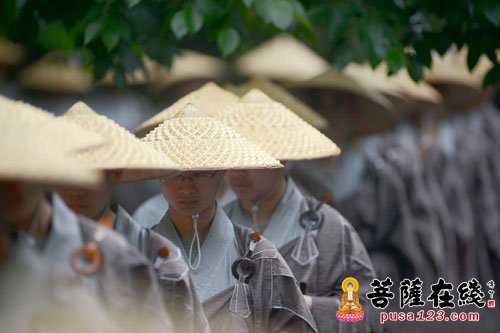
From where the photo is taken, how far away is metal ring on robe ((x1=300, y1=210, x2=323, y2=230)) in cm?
518

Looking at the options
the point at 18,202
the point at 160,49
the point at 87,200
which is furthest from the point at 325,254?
the point at 18,202

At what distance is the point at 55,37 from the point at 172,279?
3102 mm

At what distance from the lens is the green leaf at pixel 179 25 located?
17.3 feet

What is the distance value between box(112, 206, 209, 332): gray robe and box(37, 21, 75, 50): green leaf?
7.84ft

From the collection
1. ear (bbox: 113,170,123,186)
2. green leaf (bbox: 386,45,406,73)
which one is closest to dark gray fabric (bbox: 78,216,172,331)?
ear (bbox: 113,170,123,186)

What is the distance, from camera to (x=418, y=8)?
5.91 m

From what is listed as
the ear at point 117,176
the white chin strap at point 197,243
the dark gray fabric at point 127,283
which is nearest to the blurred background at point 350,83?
the white chin strap at point 197,243

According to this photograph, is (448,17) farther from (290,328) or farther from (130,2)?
(290,328)

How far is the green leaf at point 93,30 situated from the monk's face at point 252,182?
911 millimetres

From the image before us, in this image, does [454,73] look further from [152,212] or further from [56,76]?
[152,212]

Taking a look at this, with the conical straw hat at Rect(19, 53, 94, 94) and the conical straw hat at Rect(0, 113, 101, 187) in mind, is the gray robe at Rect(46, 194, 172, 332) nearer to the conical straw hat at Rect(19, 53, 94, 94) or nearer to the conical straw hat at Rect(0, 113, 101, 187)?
the conical straw hat at Rect(0, 113, 101, 187)

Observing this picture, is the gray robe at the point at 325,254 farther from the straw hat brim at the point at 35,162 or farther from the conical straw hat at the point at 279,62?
the conical straw hat at the point at 279,62

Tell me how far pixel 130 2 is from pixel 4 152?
2172 mm

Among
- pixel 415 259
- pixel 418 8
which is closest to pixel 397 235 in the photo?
pixel 415 259
